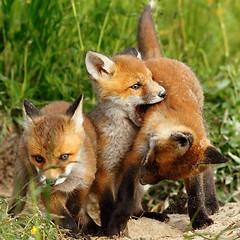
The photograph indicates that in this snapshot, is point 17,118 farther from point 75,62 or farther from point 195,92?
point 195,92

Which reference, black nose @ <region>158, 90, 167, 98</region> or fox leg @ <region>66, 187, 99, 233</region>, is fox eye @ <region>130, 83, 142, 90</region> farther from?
fox leg @ <region>66, 187, 99, 233</region>

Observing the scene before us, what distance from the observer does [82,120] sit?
226 inches

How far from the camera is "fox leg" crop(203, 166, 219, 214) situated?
674 cm

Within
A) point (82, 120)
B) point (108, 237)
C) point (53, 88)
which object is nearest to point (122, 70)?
point (82, 120)

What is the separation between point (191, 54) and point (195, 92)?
327 centimetres

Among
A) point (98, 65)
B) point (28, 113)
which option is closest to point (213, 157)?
point (98, 65)

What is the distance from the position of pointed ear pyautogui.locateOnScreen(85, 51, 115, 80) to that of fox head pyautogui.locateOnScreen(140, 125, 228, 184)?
3.15 feet

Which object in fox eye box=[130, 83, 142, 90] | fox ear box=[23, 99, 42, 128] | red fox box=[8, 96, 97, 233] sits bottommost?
red fox box=[8, 96, 97, 233]

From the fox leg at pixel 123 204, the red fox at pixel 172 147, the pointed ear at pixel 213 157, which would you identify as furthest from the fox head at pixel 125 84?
the pointed ear at pixel 213 157

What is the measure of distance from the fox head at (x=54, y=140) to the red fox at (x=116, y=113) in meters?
0.53

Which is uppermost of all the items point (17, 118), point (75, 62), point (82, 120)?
point (82, 120)

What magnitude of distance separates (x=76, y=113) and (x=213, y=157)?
1.36 metres

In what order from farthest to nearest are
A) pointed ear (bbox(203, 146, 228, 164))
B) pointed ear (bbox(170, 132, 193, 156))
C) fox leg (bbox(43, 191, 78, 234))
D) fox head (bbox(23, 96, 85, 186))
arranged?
fox leg (bbox(43, 191, 78, 234)) → pointed ear (bbox(203, 146, 228, 164)) → pointed ear (bbox(170, 132, 193, 156)) → fox head (bbox(23, 96, 85, 186))

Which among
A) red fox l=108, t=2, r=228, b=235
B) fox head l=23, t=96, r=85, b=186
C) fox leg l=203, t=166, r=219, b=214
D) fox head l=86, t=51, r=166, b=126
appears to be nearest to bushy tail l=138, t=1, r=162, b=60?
red fox l=108, t=2, r=228, b=235
